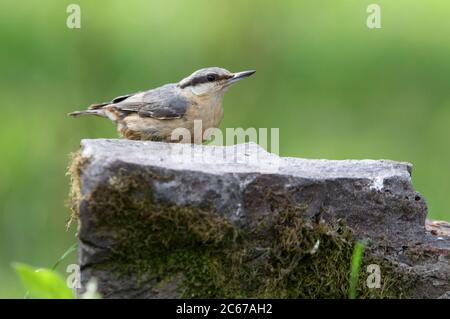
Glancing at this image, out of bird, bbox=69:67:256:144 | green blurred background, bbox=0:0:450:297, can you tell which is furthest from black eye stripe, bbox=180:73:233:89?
green blurred background, bbox=0:0:450:297

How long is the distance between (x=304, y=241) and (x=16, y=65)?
5359 mm

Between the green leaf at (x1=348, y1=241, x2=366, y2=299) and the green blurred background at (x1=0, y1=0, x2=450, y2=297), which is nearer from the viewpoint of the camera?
the green leaf at (x1=348, y1=241, x2=366, y2=299)

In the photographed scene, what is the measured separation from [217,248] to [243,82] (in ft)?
16.8

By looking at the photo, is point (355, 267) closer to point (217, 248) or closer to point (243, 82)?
point (217, 248)

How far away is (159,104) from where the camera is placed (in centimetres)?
607

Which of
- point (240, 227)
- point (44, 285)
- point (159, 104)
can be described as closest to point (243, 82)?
point (159, 104)

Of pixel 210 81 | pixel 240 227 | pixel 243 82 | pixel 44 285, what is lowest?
pixel 44 285

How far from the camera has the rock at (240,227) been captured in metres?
4.01

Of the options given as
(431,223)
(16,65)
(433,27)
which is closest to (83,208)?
(431,223)

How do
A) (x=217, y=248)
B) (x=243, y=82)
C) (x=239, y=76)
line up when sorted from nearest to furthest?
(x=217, y=248)
(x=239, y=76)
(x=243, y=82)

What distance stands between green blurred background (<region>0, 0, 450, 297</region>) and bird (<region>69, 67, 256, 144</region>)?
5.02 feet

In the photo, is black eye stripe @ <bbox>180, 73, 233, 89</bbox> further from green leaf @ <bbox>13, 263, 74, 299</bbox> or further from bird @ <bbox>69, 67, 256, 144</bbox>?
green leaf @ <bbox>13, 263, 74, 299</bbox>

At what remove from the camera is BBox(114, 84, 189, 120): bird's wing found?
6.00 m
